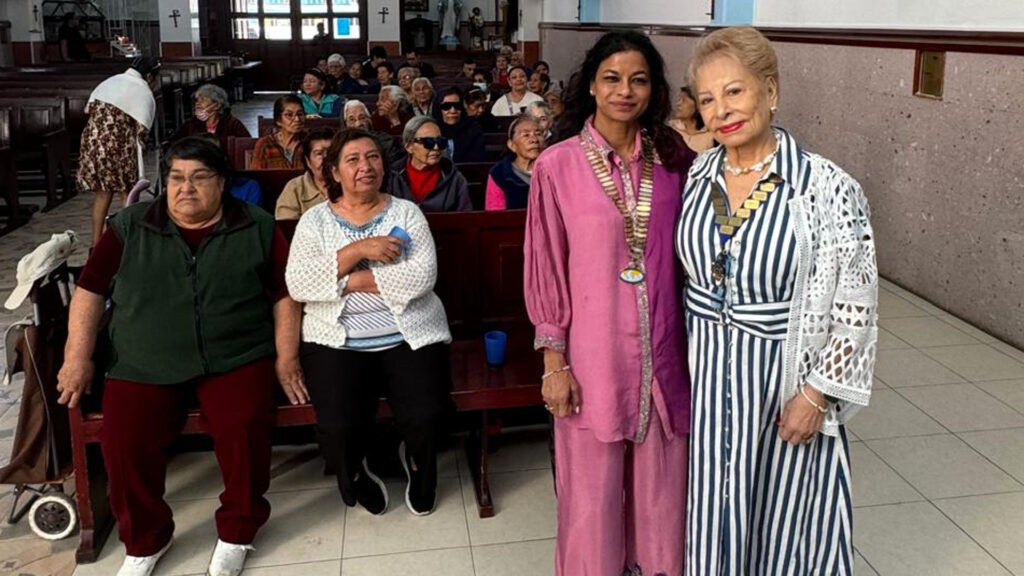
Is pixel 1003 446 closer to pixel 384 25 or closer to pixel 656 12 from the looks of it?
pixel 656 12

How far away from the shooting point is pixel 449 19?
22.0 m

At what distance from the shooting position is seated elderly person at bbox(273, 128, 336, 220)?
4.00m

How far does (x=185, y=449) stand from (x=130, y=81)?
12.4 ft

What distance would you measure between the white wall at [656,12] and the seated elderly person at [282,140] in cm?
450

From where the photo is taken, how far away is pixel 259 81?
20.8 metres

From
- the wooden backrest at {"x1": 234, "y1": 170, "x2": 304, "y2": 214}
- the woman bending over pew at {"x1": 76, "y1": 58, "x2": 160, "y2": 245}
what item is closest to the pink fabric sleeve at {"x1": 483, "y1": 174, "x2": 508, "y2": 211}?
the wooden backrest at {"x1": 234, "y1": 170, "x2": 304, "y2": 214}

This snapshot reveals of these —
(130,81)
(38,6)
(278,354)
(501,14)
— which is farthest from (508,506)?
(501,14)

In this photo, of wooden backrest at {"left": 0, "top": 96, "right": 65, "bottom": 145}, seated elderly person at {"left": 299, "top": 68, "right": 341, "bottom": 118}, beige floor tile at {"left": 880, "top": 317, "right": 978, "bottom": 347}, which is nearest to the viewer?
beige floor tile at {"left": 880, "top": 317, "right": 978, "bottom": 347}

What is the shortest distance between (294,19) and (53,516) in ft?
63.0

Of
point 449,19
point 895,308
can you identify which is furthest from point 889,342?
point 449,19

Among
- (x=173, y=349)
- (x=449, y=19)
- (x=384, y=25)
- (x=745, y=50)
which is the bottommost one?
(x=173, y=349)

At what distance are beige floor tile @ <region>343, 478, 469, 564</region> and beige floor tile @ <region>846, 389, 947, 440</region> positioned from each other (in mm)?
1574

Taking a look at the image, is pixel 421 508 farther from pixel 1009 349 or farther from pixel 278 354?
pixel 1009 349

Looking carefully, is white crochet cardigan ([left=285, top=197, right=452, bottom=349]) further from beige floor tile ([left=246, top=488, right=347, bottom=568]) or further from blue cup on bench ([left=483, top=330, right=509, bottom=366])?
beige floor tile ([left=246, top=488, right=347, bottom=568])
